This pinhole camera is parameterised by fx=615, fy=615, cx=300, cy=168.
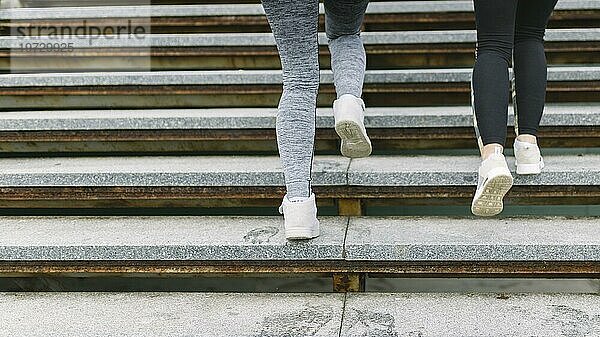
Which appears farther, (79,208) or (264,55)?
(264,55)

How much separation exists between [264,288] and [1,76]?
5.66 feet

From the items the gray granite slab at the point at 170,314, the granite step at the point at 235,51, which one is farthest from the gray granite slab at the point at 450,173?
the granite step at the point at 235,51

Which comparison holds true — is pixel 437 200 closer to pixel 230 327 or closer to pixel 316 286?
pixel 316 286

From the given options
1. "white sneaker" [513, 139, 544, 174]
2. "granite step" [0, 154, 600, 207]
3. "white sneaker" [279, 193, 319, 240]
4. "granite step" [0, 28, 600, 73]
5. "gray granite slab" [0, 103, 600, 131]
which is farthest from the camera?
"granite step" [0, 28, 600, 73]

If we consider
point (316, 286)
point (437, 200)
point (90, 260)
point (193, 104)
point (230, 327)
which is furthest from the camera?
point (193, 104)

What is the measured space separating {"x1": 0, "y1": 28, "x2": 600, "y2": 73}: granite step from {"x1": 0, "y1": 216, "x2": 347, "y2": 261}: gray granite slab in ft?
3.77

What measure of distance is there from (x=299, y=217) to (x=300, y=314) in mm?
307

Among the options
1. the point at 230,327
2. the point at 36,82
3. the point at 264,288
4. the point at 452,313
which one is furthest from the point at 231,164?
the point at 36,82

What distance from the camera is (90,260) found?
2.13 m

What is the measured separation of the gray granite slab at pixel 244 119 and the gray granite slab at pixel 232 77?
0.16 metres

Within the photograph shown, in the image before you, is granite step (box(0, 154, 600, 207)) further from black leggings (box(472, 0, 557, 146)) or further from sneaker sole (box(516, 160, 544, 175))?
black leggings (box(472, 0, 557, 146))

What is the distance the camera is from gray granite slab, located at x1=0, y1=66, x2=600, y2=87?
112 inches

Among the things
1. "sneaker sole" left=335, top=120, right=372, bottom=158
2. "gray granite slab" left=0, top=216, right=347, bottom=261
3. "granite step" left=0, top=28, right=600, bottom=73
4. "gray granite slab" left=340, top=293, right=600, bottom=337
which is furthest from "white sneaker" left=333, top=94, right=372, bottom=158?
"granite step" left=0, top=28, right=600, bottom=73

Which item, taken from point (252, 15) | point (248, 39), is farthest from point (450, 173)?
point (252, 15)
